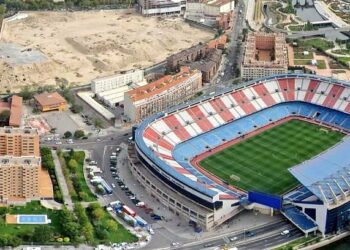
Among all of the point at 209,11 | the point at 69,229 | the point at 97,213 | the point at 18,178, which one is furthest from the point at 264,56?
the point at 69,229

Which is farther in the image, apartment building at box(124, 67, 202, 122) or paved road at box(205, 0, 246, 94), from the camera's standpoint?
paved road at box(205, 0, 246, 94)

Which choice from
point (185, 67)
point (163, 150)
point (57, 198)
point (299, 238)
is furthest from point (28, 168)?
point (185, 67)

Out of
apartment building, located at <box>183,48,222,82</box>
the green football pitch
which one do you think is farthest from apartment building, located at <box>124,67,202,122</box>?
the green football pitch

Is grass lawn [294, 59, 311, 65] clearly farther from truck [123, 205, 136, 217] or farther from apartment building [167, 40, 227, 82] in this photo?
truck [123, 205, 136, 217]

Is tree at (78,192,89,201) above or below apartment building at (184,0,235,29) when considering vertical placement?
below

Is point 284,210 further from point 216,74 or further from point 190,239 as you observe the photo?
point 216,74

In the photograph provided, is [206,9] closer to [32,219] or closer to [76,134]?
[76,134]

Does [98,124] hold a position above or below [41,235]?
below
